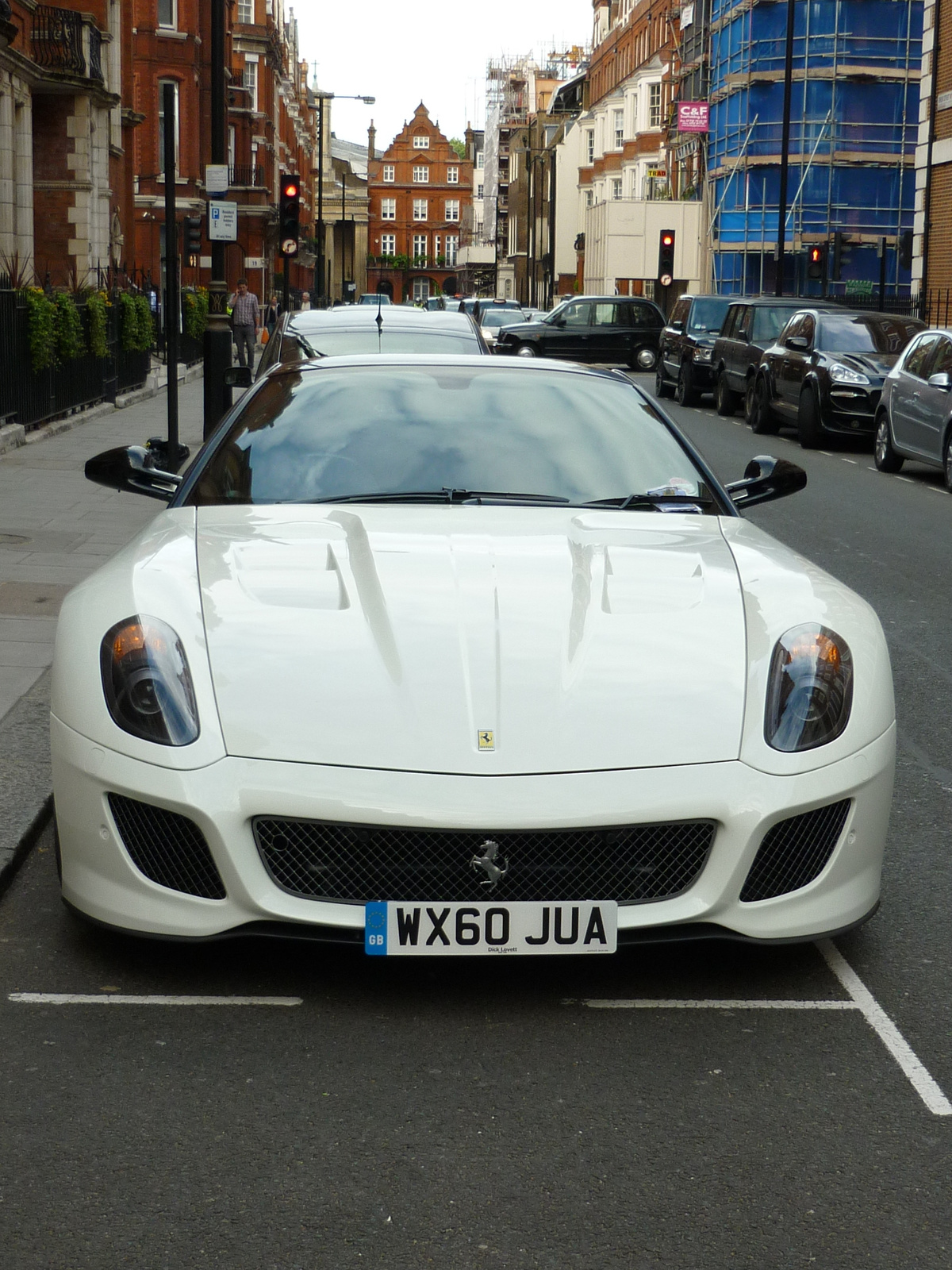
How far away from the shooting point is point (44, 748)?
575cm

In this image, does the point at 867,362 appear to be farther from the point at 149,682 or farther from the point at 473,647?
the point at 149,682

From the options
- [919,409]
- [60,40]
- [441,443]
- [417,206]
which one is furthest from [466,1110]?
[417,206]

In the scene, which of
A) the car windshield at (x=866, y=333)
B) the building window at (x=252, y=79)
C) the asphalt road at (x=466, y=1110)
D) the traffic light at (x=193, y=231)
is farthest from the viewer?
the building window at (x=252, y=79)

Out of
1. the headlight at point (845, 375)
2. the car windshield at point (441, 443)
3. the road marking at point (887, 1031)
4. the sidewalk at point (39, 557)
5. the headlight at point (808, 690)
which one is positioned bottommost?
the road marking at point (887, 1031)

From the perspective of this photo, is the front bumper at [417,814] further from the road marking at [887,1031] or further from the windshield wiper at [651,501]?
the windshield wiper at [651,501]

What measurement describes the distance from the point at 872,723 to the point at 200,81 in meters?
61.2

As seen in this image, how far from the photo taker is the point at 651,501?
16.9ft

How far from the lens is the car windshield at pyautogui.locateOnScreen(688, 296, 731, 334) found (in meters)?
29.2

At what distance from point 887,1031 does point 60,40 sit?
33.3m

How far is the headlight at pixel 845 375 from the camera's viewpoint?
20.3 meters

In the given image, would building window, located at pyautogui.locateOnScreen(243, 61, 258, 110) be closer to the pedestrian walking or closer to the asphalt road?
the pedestrian walking

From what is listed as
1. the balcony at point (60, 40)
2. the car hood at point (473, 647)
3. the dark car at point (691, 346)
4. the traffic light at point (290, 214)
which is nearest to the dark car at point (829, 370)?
the dark car at point (691, 346)

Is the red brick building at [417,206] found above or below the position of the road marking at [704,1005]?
above

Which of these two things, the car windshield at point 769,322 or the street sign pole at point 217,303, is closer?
the street sign pole at point 217,303
